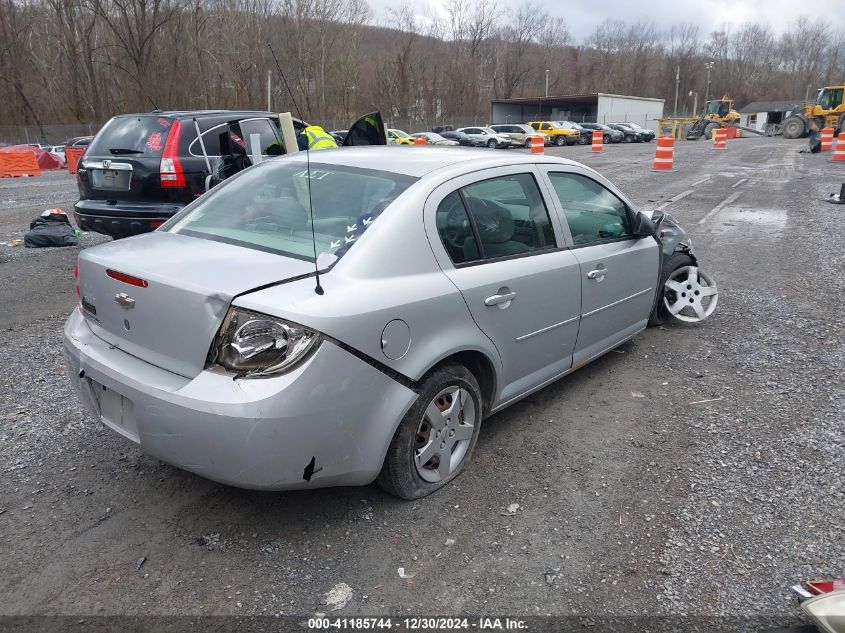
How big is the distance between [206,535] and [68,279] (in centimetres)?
574

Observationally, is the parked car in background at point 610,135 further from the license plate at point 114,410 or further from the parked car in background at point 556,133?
the license plate at point 114,410

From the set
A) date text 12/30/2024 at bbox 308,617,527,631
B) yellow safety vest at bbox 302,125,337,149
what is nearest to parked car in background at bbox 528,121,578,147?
yellow safety vest at bbox 302,125,337,149

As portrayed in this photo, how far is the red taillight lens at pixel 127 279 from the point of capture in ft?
8.82

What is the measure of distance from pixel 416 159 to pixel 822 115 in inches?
1747

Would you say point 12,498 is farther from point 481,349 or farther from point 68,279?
point 68,279

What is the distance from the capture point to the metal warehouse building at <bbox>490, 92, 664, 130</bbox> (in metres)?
65.1

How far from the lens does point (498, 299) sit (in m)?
3.18

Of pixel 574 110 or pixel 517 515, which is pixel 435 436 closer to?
pixel 517 515

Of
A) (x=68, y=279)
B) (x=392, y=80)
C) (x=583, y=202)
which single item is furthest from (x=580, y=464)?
(x=392, y=80)

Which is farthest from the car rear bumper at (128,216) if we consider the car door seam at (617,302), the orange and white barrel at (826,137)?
the orange and white barrel at (826,137)

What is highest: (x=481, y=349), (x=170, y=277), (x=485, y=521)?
(x=170, y=277)

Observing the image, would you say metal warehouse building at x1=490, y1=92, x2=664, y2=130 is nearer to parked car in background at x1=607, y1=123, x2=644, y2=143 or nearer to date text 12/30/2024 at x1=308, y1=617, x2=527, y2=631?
parked car in background at x1=607, y1=123, x2=644, y2=143

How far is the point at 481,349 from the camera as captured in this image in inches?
122

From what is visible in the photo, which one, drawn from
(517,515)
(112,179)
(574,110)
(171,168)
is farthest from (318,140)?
(574,110)
